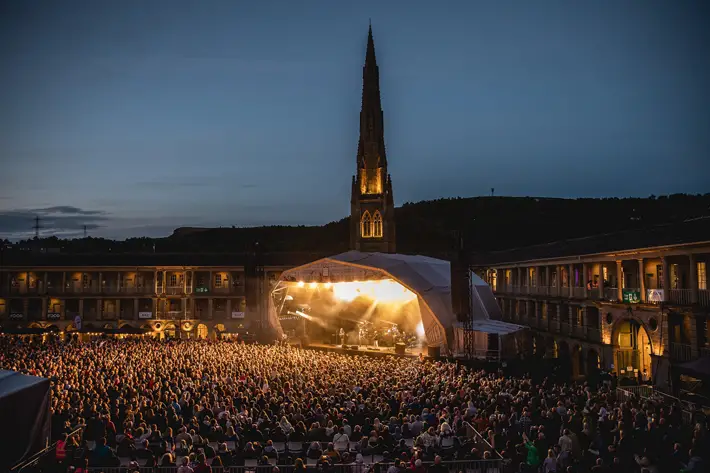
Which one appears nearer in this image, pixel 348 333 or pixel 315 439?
pixel 315 439

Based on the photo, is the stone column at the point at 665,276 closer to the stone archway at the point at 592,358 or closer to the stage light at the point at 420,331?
the stone archway at the point at 592,358

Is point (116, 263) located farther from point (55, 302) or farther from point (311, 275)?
point (311, 275)

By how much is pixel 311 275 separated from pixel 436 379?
21.8 meters

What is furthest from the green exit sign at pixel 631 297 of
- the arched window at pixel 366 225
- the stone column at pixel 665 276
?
the arched window at pixel 366 225

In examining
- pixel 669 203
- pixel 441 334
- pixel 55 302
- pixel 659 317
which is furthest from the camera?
pixel 669 203

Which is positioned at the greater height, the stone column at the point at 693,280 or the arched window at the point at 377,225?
the arched window at the point at 377,225

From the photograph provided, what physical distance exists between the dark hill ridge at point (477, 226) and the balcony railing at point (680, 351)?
280ft

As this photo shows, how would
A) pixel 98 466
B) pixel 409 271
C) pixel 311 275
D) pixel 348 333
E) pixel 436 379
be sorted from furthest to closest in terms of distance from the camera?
pixel 348 333
pixel 311 275
pixel 409 271
pixel 436 379
pixel 98 466

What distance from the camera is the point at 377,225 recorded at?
73.6 meters

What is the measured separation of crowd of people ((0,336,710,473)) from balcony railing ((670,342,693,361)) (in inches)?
175

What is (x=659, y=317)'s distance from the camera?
27766 mm

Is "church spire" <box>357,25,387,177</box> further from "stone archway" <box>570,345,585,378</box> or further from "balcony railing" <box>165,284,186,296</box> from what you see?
"stone archway" <box>570,345,585,378</box>

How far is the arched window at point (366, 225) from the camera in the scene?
7325cm

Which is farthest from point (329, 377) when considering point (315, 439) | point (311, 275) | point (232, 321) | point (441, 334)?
point (232, 321)
